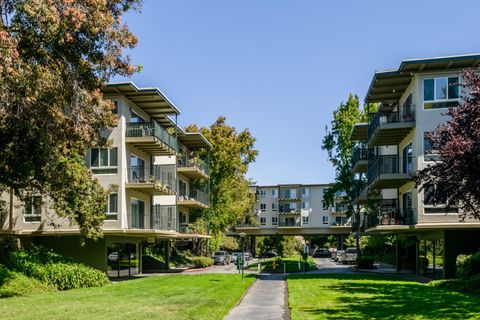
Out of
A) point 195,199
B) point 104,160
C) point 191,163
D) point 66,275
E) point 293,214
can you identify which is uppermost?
point 191,163

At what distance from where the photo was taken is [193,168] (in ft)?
168

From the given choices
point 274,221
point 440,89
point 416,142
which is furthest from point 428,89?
point 274,221

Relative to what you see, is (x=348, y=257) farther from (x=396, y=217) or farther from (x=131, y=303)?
(x=131, y=303)

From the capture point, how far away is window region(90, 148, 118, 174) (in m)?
36.6

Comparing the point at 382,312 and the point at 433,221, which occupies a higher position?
the point at 433,221

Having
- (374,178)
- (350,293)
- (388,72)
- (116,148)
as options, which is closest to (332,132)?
(374,178)

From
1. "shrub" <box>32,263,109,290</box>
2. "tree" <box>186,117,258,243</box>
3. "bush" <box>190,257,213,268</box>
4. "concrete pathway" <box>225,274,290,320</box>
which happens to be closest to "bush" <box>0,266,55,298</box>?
"shrub" <box>32,263,109,290</box>

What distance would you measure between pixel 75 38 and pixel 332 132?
40.5 metres

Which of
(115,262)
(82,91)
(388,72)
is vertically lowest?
(115,262)

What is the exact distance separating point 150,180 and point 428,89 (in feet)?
57.9

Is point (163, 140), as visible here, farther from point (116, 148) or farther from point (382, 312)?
point (382, 312)

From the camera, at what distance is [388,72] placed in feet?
114

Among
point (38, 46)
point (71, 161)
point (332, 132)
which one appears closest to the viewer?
point (38, 46)

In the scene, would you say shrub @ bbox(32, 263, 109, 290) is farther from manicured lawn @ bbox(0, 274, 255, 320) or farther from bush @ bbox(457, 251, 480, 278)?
bush @ bbox(457, 251, 480, 278)
